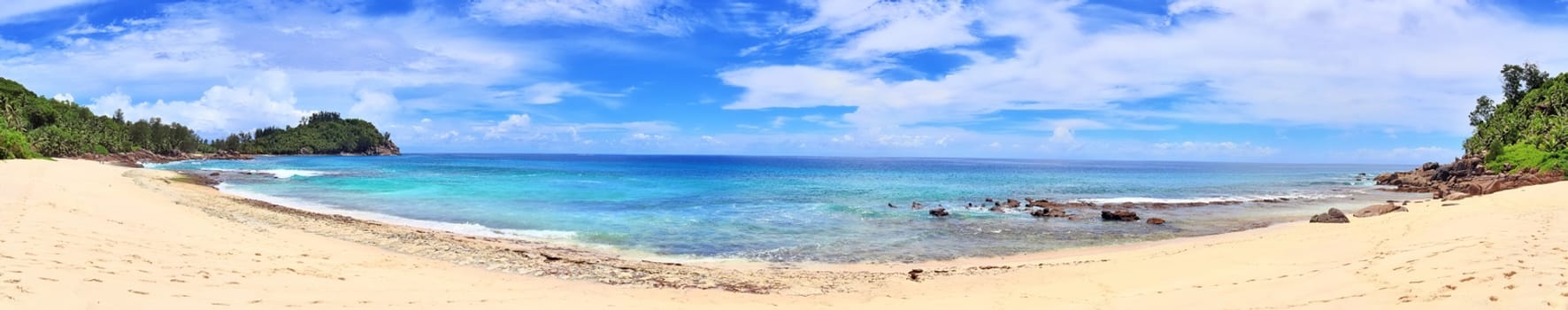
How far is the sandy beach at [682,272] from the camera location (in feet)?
22.7

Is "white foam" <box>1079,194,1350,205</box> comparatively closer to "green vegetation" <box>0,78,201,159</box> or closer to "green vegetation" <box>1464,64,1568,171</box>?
"green vegetation" <box>1464,64,1568,171</box>

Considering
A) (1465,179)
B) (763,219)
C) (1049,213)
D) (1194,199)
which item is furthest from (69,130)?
(1465,179)

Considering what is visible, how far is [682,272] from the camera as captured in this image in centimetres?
1265

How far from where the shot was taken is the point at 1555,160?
1305 inches

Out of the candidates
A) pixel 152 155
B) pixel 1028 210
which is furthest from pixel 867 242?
pixel 152 155

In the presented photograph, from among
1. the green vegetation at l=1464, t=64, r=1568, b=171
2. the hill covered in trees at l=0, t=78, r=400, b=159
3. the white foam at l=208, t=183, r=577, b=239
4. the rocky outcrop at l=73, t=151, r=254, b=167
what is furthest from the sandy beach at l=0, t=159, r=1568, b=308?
the rocky outcrop at l=73, t=151, r=254, b=167

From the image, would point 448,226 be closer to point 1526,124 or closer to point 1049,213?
point 1049,213

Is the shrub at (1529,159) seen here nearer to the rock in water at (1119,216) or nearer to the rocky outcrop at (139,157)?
the rock in water at (1119,216)

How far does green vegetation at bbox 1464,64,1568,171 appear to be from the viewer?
36438mm

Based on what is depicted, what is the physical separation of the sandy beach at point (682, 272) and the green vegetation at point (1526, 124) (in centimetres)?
2964

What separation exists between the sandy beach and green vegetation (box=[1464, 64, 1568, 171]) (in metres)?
29.6

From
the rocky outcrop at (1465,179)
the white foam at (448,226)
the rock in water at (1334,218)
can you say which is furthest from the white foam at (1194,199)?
the white foam at (448,226)

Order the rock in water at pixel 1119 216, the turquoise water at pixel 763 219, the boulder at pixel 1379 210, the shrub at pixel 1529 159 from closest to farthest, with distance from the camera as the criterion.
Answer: the turquoise water at pixel 763 219, the boulder at pixel 1379 210, the rock in water at pixel 1119 216, the shrub at pixel 1529 159

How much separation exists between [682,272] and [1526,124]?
220 ft
